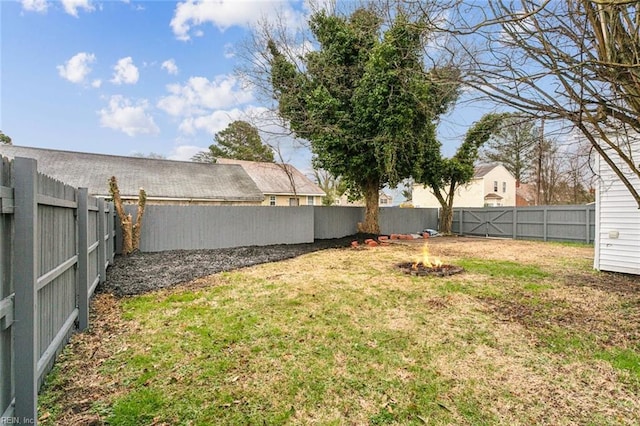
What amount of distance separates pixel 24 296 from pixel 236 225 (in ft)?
29.4

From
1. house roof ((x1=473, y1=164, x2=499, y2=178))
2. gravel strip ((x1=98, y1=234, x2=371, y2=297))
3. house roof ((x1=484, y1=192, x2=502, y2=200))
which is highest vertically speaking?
house roof ((x1=473, y1=164, x2=499, y2=178))

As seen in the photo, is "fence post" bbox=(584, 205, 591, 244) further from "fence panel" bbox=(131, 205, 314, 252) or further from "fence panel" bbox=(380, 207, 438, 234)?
"fence panel" bbox=(131, 205, 314, 252)

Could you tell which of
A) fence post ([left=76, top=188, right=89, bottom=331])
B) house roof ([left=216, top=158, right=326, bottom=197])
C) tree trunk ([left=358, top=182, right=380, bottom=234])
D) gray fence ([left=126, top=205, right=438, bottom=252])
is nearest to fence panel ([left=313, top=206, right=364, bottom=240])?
gray fence ([left=126, top=205, right=438, bottom=252])

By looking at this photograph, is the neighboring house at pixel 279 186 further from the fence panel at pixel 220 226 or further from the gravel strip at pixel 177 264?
the gravel strip at pixel 177 264

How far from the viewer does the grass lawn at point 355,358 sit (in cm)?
225

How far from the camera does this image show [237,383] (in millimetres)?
2562

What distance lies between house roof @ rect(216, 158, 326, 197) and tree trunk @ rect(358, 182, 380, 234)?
8.88m

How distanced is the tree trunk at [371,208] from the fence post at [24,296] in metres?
11.9

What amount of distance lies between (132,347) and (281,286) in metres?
2.70

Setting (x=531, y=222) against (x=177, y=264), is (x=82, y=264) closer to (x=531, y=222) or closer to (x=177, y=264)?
(x=177, y=264)

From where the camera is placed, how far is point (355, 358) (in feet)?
9.86

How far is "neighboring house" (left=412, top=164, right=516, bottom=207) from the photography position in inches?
1077

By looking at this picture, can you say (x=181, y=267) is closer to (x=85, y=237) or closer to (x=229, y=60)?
(x=85, y=237)

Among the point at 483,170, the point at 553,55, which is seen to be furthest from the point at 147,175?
the point at 483,170
